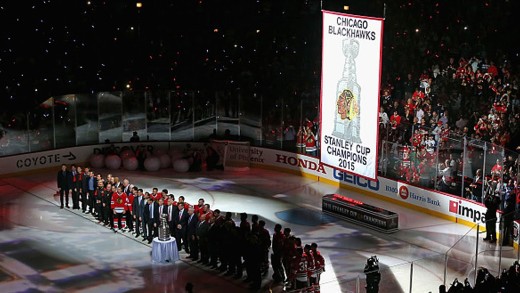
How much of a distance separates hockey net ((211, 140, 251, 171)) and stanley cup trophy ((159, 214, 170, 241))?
10906 mm

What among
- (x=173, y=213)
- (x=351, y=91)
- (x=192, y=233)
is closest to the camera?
(x=192, y=233)

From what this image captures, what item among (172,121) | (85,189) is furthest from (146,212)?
(172,121)

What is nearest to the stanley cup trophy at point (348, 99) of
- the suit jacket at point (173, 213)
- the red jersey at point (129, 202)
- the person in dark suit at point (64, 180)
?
the suit jacket at point (173, 213)

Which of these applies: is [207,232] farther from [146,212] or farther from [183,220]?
[146,212]

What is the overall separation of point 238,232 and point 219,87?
57.4 ft

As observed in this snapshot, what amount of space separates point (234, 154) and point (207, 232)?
11.6 m

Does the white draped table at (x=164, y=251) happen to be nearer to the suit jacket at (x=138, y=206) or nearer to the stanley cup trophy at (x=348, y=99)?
the suit jacket at (x=138, y=206)

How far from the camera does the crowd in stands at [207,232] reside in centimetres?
2058

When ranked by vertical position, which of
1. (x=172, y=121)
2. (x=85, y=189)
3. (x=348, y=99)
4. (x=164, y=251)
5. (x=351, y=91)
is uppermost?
(x=351, y=91)

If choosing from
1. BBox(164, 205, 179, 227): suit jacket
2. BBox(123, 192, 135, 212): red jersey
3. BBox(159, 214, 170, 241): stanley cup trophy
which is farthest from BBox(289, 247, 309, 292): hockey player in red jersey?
BBox(123, 192, 135, 212): red jersey

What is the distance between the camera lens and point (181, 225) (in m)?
23.5

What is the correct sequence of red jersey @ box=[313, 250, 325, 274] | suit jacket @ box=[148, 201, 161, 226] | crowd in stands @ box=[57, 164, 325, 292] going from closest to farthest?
red jersey @ box=[313, 250, 325, 274], crowd in stands @ box=[57, 164, 325, 292], suit jacket @ box=[148, 201, 161, 226]

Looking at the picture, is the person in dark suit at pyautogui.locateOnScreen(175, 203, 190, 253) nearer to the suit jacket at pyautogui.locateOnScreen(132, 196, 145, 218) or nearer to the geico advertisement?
the suit jacket at pyautogui.locateOnScreen(132, 196, 145, 218)

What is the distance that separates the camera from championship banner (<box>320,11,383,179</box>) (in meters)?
23.5
